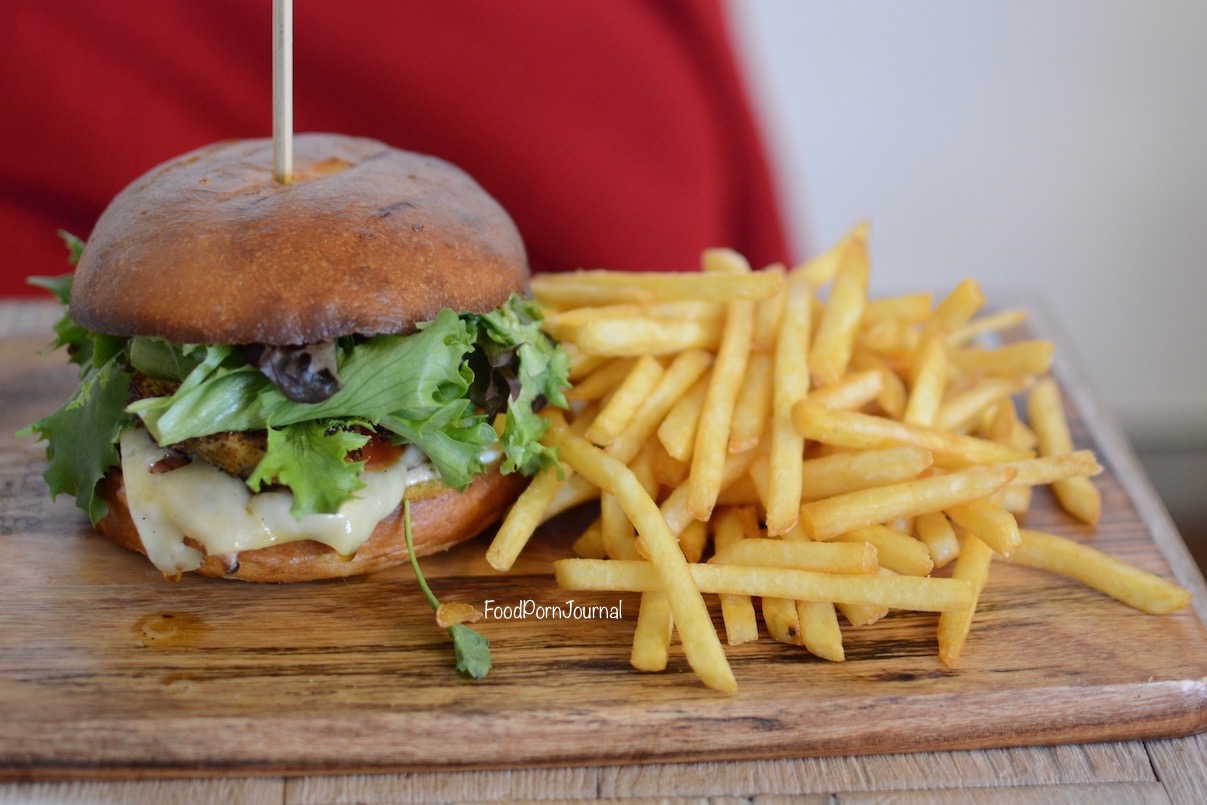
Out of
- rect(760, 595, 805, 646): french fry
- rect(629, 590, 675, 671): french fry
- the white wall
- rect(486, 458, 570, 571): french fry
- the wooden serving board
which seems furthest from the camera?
the white wall

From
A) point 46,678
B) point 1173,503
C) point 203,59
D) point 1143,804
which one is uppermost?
point 203,59

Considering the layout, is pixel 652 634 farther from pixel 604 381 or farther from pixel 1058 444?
pixel 1058 444

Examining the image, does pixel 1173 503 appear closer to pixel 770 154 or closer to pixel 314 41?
pixel 770 154

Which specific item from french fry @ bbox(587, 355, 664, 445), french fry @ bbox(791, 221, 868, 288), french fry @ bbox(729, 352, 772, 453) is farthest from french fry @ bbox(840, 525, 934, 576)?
french fry @ bbox(791, 221, 868, 288)

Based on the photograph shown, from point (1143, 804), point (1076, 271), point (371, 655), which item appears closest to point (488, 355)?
point (371, 655)

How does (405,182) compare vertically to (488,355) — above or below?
above

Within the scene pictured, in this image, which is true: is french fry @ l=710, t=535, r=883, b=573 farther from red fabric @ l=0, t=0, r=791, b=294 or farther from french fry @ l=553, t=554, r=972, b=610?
red fabric @ l=0, t=0, r=791, b=294
